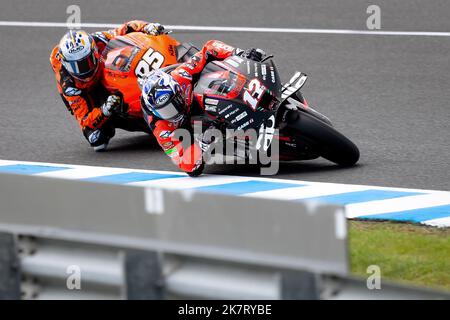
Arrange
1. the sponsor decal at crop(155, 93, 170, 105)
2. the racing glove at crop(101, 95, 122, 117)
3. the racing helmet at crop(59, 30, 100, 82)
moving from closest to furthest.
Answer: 1. the sponsor decal at crop(155, 93, 170, 105)
2. the racing helmet at crop(59, 30, 100, 82)
3. the racing glove at crop(101, 95, 122, 117)

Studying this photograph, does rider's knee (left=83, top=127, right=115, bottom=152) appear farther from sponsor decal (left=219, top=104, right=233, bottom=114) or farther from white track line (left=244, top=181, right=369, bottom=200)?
white track line (left=244, top=181, right=369, bottom=200)

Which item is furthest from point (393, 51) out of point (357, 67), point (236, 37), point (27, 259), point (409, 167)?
point (27, 259)

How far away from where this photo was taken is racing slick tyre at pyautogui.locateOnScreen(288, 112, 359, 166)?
8945 millimetres

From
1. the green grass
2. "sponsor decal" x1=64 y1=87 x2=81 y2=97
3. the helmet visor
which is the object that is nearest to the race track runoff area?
the green grass

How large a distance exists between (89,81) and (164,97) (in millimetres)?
1375

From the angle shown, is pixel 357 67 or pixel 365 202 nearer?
pixel 365 202

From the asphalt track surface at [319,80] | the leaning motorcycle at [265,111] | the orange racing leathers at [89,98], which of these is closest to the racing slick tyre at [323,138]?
the leaning motorcycle at [265,111]

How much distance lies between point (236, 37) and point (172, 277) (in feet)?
29.7

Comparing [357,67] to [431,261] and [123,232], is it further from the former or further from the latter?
[123,232]

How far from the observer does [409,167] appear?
30.1ft

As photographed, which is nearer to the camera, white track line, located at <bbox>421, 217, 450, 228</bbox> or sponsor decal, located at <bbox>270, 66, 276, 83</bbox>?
white track line, located at <bbox>421, 217, 450, 228</bbox>

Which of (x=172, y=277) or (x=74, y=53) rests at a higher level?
(x=74, y=53)

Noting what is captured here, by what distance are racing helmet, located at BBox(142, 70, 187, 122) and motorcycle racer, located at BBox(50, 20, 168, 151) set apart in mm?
979

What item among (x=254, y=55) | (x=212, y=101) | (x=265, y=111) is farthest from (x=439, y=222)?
(x=254, y=55)
